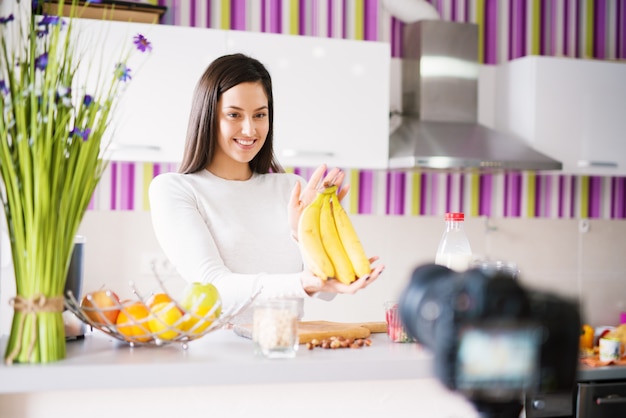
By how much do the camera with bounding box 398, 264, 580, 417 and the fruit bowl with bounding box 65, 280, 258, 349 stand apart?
3.18ft

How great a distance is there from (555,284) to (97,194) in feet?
7.63

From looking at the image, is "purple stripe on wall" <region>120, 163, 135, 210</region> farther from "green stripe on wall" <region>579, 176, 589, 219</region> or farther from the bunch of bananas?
"green stripe on wall" <region>579, 176, 589, 219</region>

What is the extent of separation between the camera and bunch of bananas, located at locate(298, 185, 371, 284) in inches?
61.1

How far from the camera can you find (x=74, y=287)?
152 cm

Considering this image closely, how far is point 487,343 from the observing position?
1.52 feet

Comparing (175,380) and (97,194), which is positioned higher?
(97,194)

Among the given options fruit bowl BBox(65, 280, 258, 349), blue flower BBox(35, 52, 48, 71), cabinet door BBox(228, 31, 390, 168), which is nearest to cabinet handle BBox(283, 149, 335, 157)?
cabinet door BBox(228, 31, 390, 168)

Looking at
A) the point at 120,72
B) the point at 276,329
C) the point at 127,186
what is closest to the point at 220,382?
the point at 276,329

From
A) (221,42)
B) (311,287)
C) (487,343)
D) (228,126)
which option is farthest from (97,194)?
(487,343)

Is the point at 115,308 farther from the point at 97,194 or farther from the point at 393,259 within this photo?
the point at 393,259

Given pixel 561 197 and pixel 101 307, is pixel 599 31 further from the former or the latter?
pixel 101 307

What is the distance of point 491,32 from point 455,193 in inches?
33.3

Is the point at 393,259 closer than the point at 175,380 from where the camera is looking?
No

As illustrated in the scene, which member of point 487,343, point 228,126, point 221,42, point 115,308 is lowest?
point 115,308
